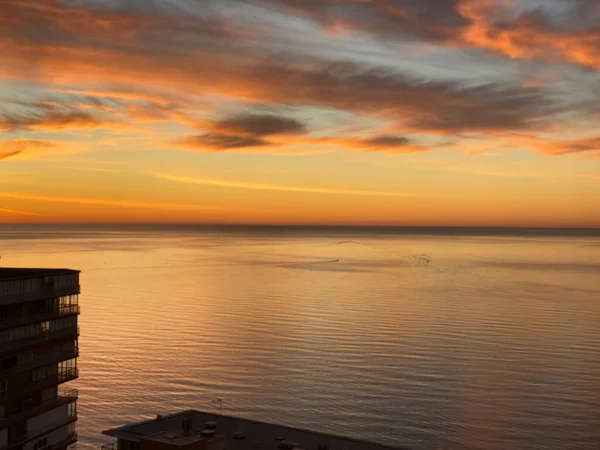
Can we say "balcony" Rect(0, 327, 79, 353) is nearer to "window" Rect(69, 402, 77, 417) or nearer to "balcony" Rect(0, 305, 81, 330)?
"balcony" Rect(0, 305, 81, 330)

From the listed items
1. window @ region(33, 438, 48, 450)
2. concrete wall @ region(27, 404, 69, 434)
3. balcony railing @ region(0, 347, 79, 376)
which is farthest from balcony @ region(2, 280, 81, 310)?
window @ region(33, 438, 48, 450)

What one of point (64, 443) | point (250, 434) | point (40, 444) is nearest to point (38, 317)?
point (40, 444)

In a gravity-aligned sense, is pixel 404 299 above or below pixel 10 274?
below

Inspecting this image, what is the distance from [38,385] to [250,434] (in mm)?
17252

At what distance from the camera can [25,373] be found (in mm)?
51281

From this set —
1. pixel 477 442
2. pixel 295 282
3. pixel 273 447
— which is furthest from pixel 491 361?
pixel 295 282

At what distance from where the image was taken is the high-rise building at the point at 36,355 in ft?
162

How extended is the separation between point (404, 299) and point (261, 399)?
284 ft

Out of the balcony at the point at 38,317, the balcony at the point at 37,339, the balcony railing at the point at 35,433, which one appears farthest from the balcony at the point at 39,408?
the balcony at the point at 38,317

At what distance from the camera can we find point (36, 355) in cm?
5181

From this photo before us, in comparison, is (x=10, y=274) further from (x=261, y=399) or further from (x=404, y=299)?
(x=404, y=299)

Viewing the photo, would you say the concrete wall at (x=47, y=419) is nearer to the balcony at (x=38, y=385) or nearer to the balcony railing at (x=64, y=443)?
the balcony railing at (x=64, y=443)

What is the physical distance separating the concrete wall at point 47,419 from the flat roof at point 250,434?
7.18 m

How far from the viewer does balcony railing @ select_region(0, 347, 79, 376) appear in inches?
1957
